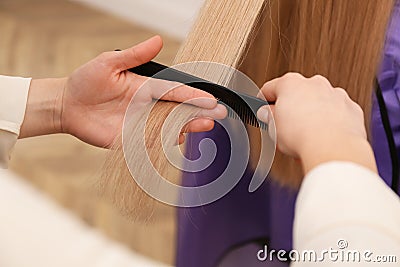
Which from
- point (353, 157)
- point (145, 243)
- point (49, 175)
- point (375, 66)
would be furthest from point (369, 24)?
point (49, 175)

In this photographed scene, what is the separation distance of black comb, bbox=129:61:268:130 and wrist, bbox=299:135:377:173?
3.7 inches

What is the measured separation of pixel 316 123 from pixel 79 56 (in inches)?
68.1

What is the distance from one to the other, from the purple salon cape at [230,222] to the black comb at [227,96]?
0.44 feet

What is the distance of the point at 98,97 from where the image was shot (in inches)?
27.8

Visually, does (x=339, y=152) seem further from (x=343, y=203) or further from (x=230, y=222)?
(x=230, y=222)

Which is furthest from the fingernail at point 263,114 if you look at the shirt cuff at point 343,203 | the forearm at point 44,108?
the forearm at point 44,108

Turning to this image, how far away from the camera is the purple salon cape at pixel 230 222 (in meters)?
0.77

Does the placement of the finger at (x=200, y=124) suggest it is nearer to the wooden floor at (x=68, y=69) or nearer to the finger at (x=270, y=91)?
the finger at (x=270, y=91)

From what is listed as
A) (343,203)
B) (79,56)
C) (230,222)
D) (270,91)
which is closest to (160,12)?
(79,56)

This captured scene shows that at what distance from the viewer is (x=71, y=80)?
28.1 inches

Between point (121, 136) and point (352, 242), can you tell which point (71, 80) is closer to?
point (121, 136)

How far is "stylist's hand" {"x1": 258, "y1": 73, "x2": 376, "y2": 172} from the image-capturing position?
46 cm

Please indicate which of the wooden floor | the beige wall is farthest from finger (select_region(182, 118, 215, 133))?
the beige wall

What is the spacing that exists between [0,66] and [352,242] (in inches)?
70.8
